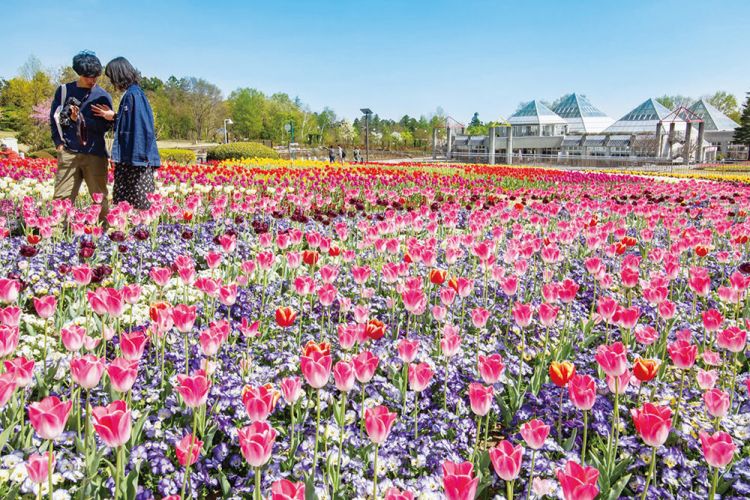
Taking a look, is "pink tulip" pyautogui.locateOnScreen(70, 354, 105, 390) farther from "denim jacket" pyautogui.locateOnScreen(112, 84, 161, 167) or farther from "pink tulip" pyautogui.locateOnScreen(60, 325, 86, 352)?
"denim jacket" pyautogui.locateOnScreen(112, 84, 161, 167)

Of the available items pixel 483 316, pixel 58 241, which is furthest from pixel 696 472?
pixel 58 241

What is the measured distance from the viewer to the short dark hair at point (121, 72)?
607 cm

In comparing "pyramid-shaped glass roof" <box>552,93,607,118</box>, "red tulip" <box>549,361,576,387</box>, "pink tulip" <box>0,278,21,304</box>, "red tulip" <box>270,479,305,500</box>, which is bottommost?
"red tulip" <box>549,361,576,387</box>

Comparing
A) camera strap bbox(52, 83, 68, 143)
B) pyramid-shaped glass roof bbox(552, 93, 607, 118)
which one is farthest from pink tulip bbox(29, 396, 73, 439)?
pyramid-shaped glass roof bbox(552, 93, 607, 118)

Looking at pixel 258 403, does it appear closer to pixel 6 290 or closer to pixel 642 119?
pixel 6 290

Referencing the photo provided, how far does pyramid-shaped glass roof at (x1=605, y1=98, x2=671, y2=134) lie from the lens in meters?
57.6

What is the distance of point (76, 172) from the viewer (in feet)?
21.6

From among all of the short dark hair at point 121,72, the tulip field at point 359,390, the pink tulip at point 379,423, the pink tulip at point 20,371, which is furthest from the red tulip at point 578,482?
the short dark hair at point 121,72

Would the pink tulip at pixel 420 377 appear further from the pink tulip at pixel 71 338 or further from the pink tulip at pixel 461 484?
the pink tulip at pixel 71 338

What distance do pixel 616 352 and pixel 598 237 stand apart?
3.23 meters

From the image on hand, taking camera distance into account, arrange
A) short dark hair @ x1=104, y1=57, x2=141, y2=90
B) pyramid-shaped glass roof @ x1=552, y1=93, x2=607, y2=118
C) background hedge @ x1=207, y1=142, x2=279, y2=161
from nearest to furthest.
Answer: short dark hair @ x1=104, y1=57, x2=141, y2=90, background hedge @ x1=207, y1=142, x2=279, y2=161, pyramid-shaped glass roof @ x1=552, y1=93, x2=607, y2=118

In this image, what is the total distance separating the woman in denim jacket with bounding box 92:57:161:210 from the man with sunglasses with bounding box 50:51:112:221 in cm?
18

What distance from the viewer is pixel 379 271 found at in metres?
5.19

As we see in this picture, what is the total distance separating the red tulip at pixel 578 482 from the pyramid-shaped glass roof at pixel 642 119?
203 feet
